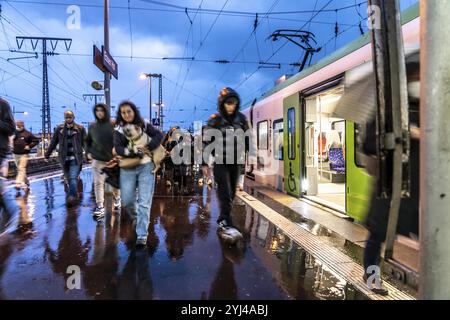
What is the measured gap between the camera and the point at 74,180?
22.1 ft

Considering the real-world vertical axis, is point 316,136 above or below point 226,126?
above

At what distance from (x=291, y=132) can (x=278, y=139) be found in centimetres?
123

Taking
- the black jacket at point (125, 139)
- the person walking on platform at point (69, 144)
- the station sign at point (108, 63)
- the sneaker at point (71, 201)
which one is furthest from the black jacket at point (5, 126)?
the station sign at point (108, 63)

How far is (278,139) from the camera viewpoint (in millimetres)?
9062

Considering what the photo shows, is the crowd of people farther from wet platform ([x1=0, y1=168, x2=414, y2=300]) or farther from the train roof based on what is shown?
the train roof

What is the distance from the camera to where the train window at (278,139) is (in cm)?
882

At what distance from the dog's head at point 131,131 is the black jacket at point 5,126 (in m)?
1.35

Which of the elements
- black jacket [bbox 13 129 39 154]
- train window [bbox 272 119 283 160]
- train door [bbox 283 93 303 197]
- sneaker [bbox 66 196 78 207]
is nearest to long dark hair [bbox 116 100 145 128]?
sneaker [bbox 66 196 78 207]

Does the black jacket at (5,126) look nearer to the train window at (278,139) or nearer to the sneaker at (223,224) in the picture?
the sneaker at (223,224)

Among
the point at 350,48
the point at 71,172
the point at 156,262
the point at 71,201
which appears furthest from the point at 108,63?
the point at 156,262

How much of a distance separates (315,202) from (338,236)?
2480mm

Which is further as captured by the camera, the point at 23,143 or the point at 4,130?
the point at 23,143

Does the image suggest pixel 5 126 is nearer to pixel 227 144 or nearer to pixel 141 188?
pixel 141 188
